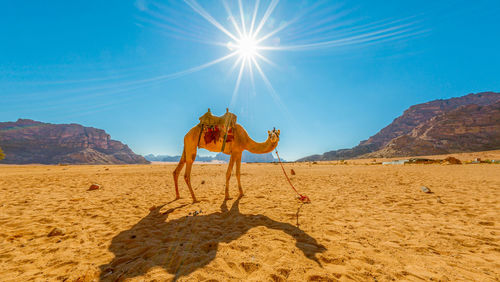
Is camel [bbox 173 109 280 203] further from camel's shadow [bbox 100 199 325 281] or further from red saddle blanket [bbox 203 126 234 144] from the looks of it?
camel's shadow [bbox 100 199 325 281]

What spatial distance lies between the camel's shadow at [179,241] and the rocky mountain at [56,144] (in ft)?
481

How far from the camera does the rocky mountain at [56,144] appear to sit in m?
118

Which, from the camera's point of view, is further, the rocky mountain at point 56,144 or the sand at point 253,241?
the rocky mountain at point 56,144

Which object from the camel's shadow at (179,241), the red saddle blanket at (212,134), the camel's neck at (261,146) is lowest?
the camel's shadow at (179,241)

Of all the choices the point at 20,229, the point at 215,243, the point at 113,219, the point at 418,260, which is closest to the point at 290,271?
the point at 215,243

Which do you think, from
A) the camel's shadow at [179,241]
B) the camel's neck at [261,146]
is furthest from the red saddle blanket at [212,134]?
the camel's shadow at [179,241]

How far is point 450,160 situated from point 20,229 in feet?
117

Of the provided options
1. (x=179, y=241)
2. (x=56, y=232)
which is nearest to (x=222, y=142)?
(x=179, y=241)

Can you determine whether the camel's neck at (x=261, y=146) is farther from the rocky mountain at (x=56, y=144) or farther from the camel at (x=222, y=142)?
the rocky mountain at (x=56, y=144)

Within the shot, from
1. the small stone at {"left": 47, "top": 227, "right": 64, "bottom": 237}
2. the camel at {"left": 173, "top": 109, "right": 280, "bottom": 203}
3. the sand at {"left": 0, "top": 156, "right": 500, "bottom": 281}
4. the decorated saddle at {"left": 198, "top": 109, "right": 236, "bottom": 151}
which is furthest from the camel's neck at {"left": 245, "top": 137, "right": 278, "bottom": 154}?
the small stone at {"left": 47, "top": 227, "right": 64, "bottom": 237}

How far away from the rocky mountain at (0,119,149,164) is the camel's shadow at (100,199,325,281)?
14668 cm

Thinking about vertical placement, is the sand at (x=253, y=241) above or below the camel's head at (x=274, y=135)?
below

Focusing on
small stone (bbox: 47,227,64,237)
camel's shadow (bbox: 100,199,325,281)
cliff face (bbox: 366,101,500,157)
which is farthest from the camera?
cliff face (bbox: 366,101,500,157)

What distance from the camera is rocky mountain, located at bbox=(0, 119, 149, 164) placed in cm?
11762
